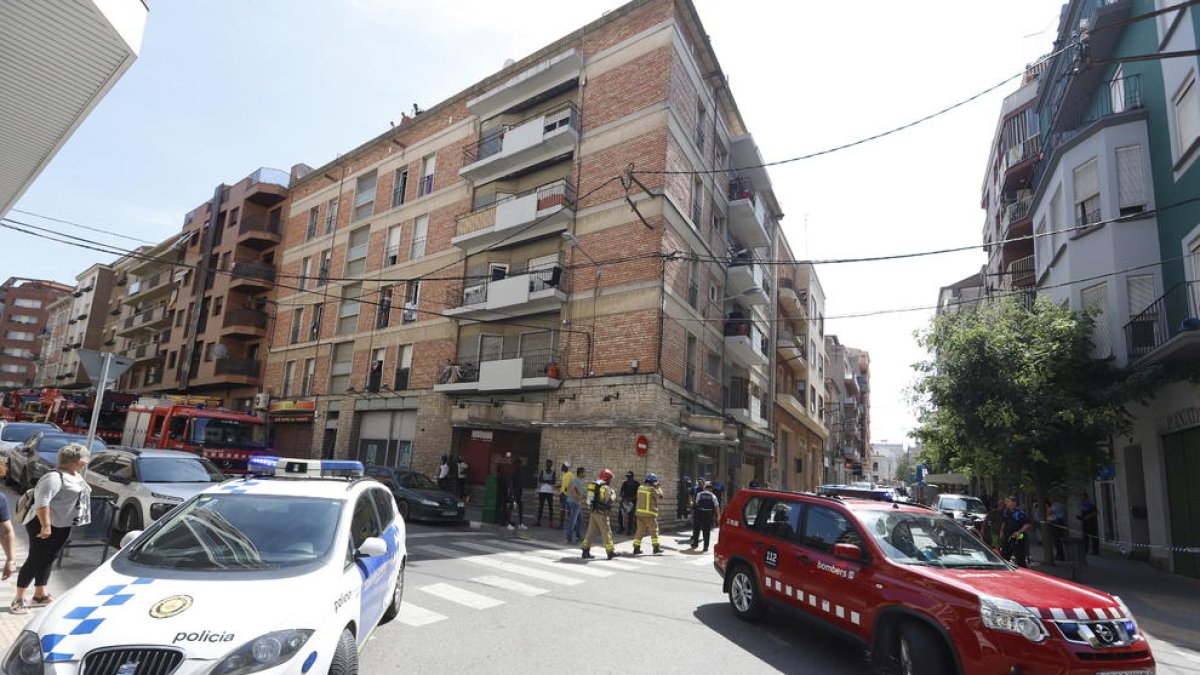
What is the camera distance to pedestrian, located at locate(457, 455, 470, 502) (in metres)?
19.9

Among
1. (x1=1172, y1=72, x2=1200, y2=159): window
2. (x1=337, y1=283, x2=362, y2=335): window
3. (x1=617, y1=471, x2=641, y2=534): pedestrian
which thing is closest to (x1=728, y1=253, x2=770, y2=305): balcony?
(x1=617, y1=471, x2=641, y2=534): pedestrian

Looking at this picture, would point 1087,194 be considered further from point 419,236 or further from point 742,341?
point 419,236

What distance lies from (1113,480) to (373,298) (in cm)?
2700

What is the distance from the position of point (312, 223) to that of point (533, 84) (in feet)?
53.4

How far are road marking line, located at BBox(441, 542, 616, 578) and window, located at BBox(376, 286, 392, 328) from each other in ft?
50.0

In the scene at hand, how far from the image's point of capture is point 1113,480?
16.7 metres

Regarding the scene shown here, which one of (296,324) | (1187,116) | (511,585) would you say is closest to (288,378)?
(296,324)

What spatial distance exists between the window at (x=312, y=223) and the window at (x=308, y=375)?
700 cm

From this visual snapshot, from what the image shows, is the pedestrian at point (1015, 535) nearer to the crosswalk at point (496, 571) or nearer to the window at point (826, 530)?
the crosswalk at point (496, 571)

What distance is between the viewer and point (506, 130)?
22828mm

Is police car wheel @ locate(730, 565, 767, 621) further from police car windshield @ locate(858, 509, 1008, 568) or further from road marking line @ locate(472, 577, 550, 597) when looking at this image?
road marking line @ locate(472, 577, 550, 597)

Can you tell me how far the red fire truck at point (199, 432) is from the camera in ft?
65.6

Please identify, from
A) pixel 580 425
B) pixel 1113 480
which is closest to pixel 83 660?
pixel 580 425

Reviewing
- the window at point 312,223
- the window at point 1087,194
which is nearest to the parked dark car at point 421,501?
the window at point 1087,194
